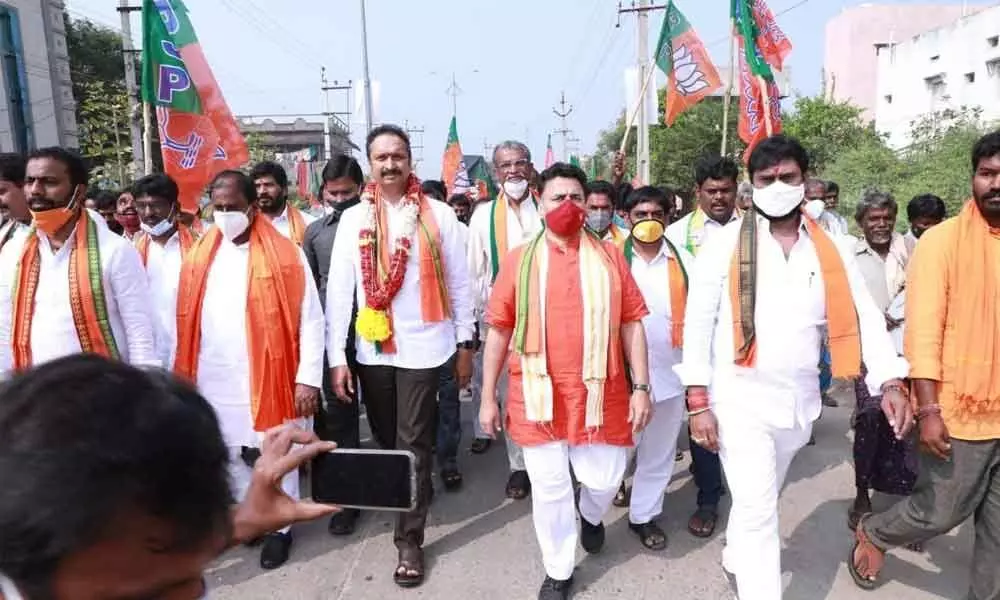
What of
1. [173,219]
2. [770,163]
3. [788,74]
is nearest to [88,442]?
[770,163]

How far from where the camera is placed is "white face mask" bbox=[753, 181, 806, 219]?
9.72 ft

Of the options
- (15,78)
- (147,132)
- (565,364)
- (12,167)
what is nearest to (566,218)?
(565,364)

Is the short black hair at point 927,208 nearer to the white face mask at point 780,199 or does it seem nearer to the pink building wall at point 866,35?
the white face mask at point 780,199

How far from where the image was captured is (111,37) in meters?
32.8

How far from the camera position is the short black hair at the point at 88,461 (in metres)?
0.77

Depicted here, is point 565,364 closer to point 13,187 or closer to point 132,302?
point 132,302

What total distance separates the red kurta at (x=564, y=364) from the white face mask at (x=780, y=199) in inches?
25.8

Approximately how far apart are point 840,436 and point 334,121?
180 ft

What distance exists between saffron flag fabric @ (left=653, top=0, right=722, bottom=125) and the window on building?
1669 centimetres

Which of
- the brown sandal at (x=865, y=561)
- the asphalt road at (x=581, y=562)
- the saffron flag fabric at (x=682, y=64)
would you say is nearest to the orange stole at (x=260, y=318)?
the asphalt road at (x=581, y=562)

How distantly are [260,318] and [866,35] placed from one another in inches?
1661

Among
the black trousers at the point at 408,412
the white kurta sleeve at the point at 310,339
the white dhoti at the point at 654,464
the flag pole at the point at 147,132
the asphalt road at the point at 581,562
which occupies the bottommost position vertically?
the asphalt road at the point at 581,562

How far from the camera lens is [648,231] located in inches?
153

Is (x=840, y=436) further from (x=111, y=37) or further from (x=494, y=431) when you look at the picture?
(x=111, y=37)
